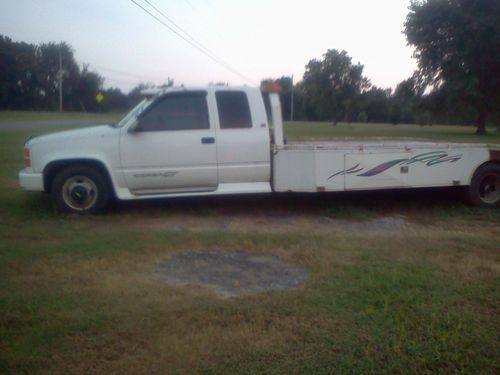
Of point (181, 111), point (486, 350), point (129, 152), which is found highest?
point (181, 111)

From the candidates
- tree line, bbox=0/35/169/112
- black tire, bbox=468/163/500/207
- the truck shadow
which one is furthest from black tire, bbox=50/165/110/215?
tree line, bbox=0/35/169/112

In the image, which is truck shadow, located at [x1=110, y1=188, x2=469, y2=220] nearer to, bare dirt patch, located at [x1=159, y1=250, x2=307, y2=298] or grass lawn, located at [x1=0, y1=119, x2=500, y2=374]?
grass lawn, located at [x1=0, y1=119, x2=500, y2=374]

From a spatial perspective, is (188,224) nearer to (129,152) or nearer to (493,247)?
(129,152)

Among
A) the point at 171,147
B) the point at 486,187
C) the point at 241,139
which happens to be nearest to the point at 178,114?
the point at 171,147

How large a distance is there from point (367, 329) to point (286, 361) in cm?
76

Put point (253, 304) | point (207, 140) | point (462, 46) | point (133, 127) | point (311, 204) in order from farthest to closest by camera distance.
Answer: point (462, 46) → point (311, 204) → point (207, 140) → point (133, 127) → point (253, 304)

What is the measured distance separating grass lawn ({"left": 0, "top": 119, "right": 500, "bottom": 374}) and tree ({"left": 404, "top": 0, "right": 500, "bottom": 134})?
3638cm

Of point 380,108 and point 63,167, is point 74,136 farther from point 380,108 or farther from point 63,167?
point 380,108

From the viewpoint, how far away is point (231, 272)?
5.27m

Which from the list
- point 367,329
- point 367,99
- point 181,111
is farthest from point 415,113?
point 367,329

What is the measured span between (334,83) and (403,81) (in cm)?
2143

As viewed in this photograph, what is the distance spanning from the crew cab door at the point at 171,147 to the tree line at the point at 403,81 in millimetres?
18275

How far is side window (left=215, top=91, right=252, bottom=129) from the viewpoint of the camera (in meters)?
7.88

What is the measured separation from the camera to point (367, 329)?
13.0 feet
